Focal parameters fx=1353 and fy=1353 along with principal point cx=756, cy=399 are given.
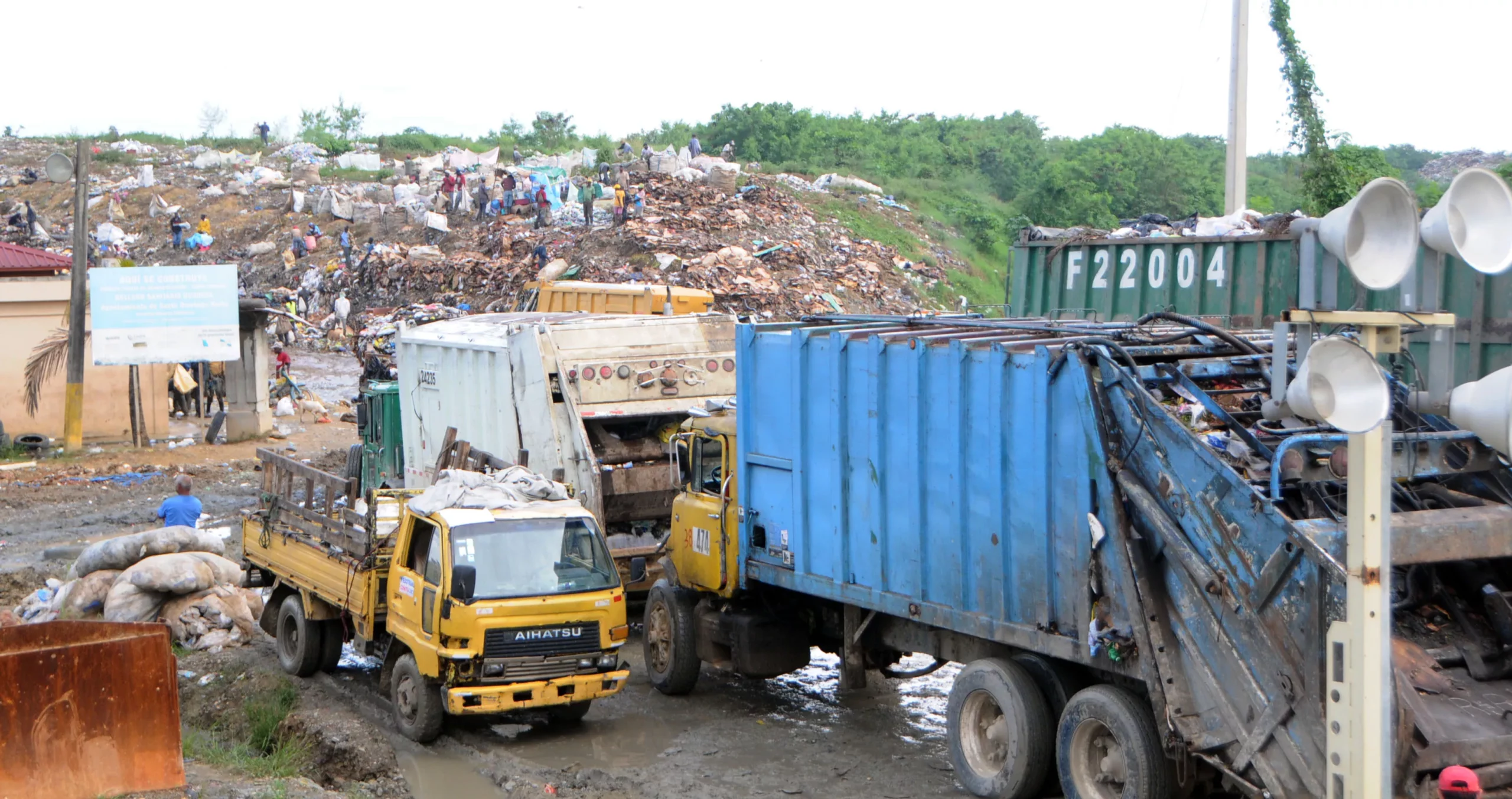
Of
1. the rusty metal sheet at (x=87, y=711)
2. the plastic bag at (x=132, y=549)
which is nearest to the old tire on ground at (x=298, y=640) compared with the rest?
the plastic bag at (x=132, y=549)

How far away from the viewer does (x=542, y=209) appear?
3844cm

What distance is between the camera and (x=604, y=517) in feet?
40.0

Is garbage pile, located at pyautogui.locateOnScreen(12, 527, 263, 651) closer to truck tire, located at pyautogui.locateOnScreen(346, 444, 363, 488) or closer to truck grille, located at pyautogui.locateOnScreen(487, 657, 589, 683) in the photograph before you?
truck grille, located at pyautogui.locateOnScreen(487, 657, 589, 683)

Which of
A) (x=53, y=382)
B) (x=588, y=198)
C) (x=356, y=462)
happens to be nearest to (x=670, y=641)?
(x=356, y=462)

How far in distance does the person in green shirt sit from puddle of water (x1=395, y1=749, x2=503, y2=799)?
28.0m

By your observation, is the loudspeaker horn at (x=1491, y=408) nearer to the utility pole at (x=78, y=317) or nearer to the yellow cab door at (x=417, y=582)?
the yellow cab door at (x=417, y=582)

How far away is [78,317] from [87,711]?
16.4 metres

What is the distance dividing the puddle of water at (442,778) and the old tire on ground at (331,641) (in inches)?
81.0

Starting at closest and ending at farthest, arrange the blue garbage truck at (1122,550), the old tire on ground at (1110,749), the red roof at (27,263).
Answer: the blue garbage truck at (1122,550) < the old tire on ground at (1110,749) < the red roof at (27,263)

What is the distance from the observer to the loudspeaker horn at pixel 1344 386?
4.50 metres

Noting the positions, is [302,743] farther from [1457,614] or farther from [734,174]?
[734,174]

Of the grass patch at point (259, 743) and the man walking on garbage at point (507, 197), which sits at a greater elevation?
the man walking on garbage at point (507, 197)

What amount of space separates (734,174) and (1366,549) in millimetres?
35645

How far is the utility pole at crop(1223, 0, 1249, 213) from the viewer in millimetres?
16391
